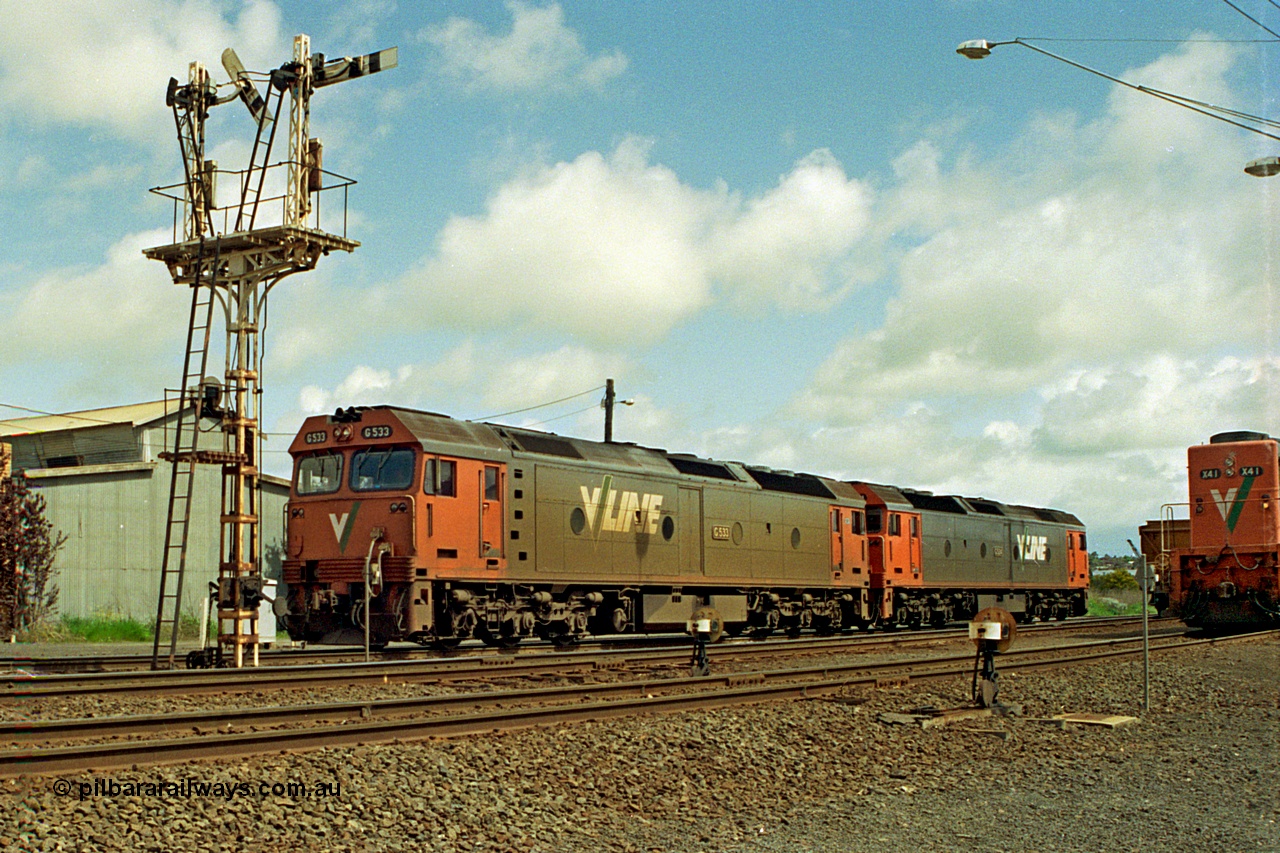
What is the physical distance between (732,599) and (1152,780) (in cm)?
1658

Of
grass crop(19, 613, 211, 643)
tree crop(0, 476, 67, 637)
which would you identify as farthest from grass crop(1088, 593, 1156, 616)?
tree crop(0, 476, 67, 637)

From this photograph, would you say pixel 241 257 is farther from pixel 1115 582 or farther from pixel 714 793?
pixel 1115 582

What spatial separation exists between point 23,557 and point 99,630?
268 cm

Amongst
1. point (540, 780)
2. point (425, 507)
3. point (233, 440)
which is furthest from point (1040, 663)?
point (233, 440)

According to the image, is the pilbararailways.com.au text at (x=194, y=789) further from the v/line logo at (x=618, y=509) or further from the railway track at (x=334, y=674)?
the v/line logo at (x=618, y=509)

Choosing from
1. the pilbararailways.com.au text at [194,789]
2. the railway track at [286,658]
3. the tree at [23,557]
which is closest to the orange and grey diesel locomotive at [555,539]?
the railway track at [286,658]

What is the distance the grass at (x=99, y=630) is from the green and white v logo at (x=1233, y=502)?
79.0ft

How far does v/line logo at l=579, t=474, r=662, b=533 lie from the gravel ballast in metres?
9.97

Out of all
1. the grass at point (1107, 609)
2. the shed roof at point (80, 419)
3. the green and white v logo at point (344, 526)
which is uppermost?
the shed roof at point (80, 419)

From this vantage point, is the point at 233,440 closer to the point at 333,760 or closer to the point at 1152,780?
the point at 333,760

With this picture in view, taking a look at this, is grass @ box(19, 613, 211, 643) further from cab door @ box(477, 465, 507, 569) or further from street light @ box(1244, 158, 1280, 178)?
street light @ box(1244, 158, 1280, 178)

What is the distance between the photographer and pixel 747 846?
7555 mm

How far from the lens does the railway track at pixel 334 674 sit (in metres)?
13.7

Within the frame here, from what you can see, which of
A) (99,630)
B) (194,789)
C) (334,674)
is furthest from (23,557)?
(194,789)
